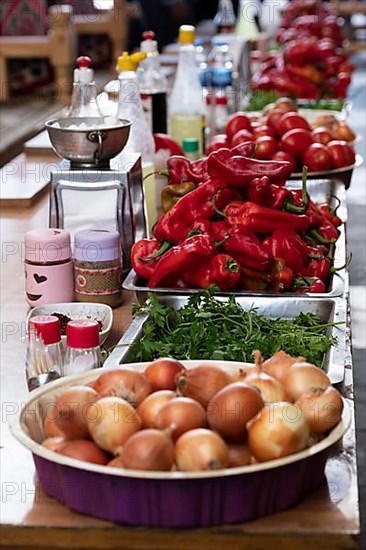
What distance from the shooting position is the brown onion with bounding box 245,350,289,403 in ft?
3.51

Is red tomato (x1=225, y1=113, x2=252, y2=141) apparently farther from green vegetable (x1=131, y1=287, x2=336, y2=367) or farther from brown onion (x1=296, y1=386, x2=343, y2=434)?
brown onion (x1=296, y1=386, x2=343, y2=434)

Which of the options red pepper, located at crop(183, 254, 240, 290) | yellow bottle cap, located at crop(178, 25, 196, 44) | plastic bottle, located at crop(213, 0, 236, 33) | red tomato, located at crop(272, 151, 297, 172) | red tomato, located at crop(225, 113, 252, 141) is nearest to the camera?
red pepper, located at crop(183, 254, 240, 290)

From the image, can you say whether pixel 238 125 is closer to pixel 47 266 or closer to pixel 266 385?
pixel 47 266

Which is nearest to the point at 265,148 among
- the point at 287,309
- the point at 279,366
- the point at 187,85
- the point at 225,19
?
the point at 187,85

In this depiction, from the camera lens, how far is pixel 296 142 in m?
2.47

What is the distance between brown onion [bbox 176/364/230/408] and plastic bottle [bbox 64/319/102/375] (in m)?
0.23

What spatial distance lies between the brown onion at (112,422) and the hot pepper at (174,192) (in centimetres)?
94

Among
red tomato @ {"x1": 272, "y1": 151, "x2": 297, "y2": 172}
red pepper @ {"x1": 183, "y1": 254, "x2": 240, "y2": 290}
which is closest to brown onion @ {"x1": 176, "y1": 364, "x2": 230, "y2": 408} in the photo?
red pepper @ {"x1": 183, "y1": 254, "x2": 240, "y2": 290}

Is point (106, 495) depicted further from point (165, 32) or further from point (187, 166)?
point (165, 32)

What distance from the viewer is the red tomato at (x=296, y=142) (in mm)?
2471

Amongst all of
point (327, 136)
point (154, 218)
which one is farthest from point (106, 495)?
point (327, 136)

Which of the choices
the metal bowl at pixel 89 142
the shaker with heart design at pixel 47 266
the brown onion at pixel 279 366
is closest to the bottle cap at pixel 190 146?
the metal bowl at pixel 89 142

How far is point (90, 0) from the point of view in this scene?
7.92m

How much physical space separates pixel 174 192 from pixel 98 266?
1.00 feet
